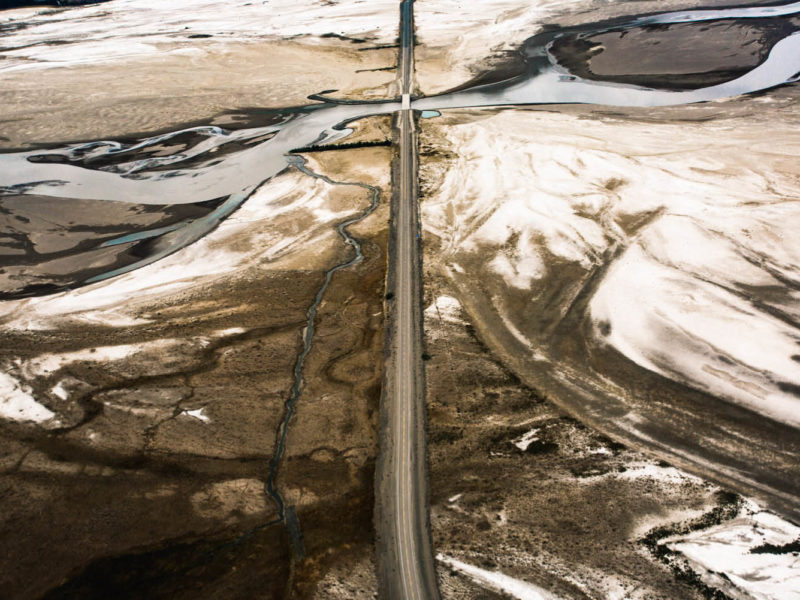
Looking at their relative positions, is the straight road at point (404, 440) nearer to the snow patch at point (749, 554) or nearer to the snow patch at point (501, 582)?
the snow patch at point (501, 582)

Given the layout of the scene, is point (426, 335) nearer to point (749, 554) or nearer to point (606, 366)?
point (606, 366)

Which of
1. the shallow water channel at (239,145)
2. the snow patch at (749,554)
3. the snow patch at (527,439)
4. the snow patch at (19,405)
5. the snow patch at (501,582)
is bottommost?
the snow patch at (501,582)

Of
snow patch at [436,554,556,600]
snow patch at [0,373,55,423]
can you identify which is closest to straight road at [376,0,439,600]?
snow patch at [436,554,556,600]

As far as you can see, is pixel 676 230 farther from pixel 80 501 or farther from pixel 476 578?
pixel 80 501

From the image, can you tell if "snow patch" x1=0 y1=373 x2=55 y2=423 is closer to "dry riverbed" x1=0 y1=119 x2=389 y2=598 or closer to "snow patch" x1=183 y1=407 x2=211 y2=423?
"dry riverbed" x1=0 y1=119 x2=389 y2=598

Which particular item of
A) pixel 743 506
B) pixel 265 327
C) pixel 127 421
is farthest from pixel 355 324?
pixel 743 506

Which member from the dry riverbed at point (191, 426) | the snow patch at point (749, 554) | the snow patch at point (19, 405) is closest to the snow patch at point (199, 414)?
the dry riverbed at point (191, 426)

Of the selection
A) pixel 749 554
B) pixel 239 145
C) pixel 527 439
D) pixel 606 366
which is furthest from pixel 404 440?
pixel 239 145
